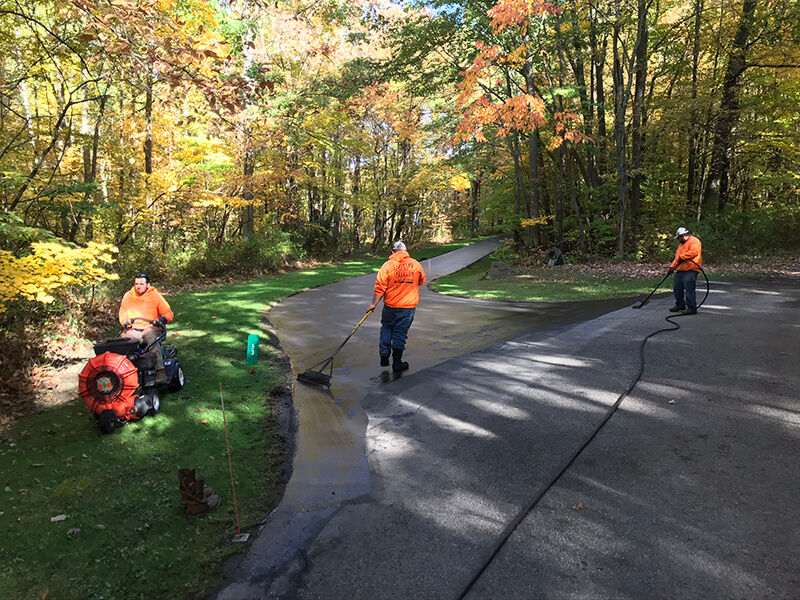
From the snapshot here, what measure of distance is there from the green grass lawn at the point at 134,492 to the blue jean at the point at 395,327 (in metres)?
1.67

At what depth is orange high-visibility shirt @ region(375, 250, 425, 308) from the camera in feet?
23.1

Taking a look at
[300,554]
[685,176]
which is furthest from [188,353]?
[685,176]

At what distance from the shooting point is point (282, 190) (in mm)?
25172

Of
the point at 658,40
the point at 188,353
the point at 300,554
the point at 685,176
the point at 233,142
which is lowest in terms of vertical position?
the point at 300,554

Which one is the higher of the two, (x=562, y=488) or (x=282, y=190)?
(x=282, y=190)

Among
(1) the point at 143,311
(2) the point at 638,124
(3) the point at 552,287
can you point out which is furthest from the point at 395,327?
(2) the point at 638,124

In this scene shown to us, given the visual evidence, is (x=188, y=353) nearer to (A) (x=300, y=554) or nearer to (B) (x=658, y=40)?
(A) (x=300, y=554)

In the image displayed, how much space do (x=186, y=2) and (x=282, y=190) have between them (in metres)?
14.5

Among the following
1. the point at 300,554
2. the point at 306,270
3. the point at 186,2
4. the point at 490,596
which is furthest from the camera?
the point at 306,270

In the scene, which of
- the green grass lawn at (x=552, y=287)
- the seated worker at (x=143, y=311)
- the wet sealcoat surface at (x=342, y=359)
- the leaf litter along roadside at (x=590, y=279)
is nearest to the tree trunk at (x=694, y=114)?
the leaf litter along roadside at (x=590, y=279)

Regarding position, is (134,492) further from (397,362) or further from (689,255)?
(689,255)

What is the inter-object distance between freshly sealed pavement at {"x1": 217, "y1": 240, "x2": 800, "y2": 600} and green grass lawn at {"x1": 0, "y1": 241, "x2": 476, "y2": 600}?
42 cm

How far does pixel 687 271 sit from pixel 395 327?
20.0ft

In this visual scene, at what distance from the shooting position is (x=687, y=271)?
9.07 m
